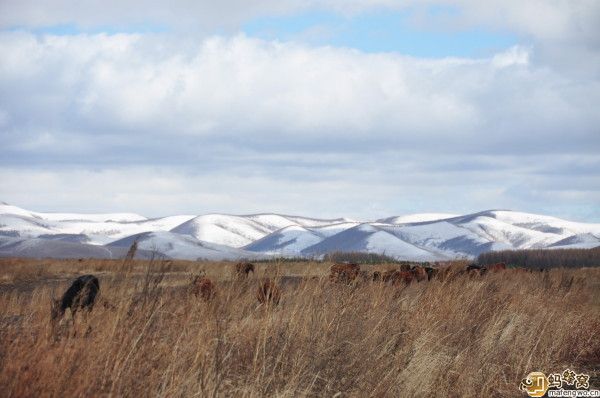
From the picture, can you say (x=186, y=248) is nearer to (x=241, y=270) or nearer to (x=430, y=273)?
(x=430, y=273)

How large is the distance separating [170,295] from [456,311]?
16.9 ft

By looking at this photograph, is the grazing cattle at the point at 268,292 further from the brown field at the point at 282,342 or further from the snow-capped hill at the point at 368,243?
the snow-capped hill at the point at 368,243

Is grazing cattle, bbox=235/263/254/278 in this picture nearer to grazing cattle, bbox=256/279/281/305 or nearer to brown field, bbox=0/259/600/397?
brown field, bbox=0/259/600/397

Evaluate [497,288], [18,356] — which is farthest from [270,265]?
[497,288]

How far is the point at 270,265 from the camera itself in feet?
31.1

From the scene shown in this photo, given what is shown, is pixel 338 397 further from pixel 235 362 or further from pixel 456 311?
pixel 456 311

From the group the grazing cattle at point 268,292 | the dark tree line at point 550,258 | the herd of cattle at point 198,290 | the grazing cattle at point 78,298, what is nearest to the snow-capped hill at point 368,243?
the dark tree line at point 550,258

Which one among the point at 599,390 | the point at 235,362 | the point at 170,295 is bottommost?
the point at 599,390

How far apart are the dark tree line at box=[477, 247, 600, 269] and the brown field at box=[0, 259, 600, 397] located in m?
65.4

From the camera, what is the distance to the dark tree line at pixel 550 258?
249 feet

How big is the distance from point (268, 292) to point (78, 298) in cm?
220

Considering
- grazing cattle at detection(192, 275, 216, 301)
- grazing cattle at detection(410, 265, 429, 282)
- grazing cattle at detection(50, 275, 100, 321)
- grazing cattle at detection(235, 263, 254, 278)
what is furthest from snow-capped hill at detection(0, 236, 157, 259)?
grazing cattle at detection(50, 275, 100, 321)

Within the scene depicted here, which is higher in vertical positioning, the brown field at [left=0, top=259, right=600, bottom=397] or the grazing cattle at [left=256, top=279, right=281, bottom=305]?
the grazing cattle at [left=256, top=279, right=281, bottom=305]

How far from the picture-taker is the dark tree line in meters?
75.8
